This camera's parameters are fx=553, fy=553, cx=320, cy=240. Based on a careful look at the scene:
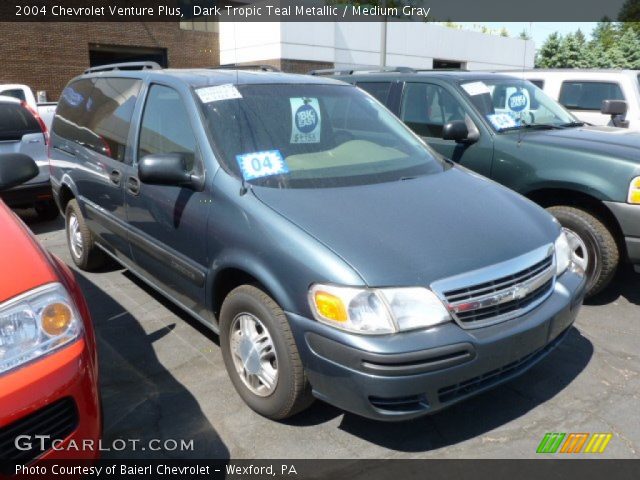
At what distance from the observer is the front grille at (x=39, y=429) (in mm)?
1766

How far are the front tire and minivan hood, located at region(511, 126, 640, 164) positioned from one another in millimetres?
2956

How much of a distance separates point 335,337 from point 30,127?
19.7 feet

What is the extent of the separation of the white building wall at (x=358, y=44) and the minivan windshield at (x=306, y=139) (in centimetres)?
1647

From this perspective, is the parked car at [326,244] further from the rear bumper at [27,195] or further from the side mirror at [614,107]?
the side mirror at [614,107]

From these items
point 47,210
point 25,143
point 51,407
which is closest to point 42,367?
point 51,407

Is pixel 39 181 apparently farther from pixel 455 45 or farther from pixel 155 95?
pixel 455 45

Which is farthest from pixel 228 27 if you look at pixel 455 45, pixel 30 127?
pixel 30 127

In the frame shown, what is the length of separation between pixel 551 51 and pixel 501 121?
27184 mm

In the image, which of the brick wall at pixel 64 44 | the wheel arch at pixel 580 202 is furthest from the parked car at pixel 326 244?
the brick wall at pixel 64 44

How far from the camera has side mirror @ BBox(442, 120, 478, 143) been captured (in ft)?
15.5

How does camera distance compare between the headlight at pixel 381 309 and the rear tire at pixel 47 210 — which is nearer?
the headlight at pixel 381 309

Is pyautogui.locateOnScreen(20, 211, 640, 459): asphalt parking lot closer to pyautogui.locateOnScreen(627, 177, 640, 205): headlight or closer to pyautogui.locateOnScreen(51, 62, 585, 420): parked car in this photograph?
pyautogui.locateOnScreen(51, 62, 585, 420): parked car

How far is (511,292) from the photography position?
260cm
